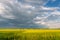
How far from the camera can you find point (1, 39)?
20219 mm

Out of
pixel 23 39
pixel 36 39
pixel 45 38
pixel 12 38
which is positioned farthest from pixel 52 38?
pixel 12 38

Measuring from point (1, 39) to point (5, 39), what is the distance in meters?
0.68

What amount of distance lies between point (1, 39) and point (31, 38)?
4.28 metres

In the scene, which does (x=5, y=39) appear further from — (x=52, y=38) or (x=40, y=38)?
(x=52, y=38)

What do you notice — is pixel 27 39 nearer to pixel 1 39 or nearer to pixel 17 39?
pixel 17 39

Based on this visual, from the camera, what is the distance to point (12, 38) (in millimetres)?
20406

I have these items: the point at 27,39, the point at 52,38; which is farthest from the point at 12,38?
the point at 52,38

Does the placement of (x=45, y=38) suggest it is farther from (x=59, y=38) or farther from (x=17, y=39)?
(x=17, y=39)

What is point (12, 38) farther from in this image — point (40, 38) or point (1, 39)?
point (40, 38)

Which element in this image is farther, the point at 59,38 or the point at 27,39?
the point at 59,38

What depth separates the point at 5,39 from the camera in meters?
19.9

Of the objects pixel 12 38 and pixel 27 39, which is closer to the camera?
pixel 27 39

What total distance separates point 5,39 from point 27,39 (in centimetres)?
314

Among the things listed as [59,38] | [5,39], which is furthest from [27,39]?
[59,38]
